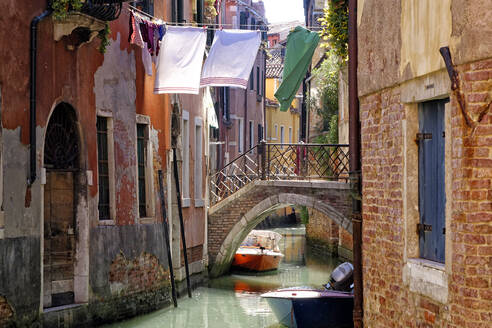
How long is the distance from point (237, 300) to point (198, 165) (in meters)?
3.10

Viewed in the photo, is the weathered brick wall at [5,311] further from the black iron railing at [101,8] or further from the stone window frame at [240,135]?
the stone window frame at [240,135]

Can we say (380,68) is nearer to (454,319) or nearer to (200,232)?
(454,319)

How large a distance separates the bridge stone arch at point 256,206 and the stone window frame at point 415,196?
11.3 m

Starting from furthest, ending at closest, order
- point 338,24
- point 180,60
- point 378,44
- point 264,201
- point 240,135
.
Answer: point 240,135 < point 264,201 < point 180,60 < point 338,24 < point 378,44

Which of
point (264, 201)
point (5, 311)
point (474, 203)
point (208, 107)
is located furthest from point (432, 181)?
point (208, 107)

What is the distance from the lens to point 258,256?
22016mm

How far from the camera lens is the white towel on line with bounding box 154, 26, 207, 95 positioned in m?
14.5

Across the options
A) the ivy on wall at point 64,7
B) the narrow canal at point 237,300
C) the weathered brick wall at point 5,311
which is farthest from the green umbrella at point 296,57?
the weathered brick wall at point 5,311

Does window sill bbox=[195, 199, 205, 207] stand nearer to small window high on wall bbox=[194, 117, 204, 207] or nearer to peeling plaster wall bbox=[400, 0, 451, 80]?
small window high on wall bbox=[194, 117, 204, 207]

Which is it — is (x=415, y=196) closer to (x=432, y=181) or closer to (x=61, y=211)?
(x=432, y=181)

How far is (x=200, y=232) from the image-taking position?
62.1 ft

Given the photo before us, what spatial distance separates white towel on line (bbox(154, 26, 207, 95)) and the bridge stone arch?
4661 mm

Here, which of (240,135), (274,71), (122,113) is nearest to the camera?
(122,113)

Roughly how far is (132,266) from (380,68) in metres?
7.69
